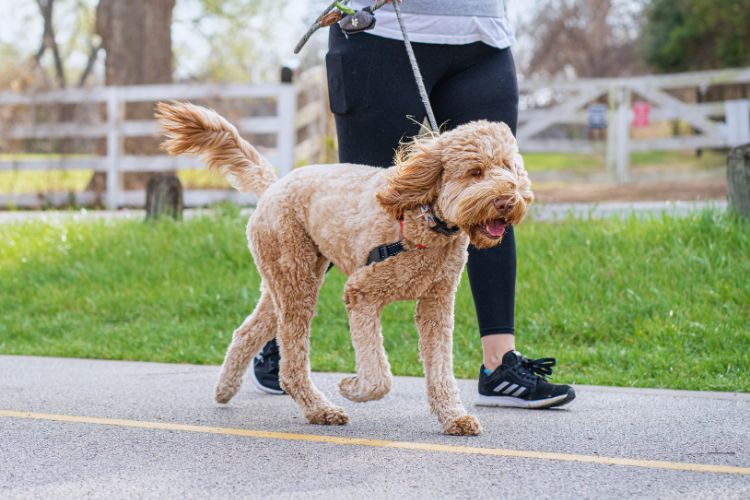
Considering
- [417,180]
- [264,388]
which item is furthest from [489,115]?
[264,388]

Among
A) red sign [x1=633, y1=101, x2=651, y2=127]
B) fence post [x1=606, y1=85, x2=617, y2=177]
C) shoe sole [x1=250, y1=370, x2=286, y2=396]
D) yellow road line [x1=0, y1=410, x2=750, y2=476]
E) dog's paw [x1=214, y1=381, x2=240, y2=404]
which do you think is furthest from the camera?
red sign [x1=633, y1=101, x2=651, y2=127]

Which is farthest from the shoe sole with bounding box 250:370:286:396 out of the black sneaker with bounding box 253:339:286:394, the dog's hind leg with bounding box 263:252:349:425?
the dog's hind leg with bounding box 263:252:349:425

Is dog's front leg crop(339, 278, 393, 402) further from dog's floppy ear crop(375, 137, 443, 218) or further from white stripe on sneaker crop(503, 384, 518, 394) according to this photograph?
white stripe on sneaker crop(503, 384, 518, 394)

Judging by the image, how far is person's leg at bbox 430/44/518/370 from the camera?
14.8 feet

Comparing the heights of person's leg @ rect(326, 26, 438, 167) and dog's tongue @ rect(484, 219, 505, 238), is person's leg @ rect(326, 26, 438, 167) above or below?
above

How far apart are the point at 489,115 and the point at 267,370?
161 centimetres

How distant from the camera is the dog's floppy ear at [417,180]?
12.3 feet

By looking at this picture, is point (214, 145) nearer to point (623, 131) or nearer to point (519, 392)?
point (519, 392)

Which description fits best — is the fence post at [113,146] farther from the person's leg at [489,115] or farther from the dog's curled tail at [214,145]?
the person's leg at [489,115]

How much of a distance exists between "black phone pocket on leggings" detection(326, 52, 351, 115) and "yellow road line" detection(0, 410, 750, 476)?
136 centimetres

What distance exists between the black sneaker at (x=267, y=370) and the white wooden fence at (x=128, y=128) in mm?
9477

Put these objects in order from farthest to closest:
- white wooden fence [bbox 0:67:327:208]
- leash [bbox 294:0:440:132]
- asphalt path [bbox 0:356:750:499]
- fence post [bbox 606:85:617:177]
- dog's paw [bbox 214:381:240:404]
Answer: fence post [bbox 606:85:617:177], white wooden fence [bbox 0:67:327:208], dog's paw [bbox 214:381:240:404], leash [bbox 294:0:440:132], asphalt path [bbox 0:356:750:499]

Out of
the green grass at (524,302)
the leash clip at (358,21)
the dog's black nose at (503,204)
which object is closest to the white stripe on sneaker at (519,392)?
the green grass at (524,302)

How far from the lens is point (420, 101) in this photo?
445cm
